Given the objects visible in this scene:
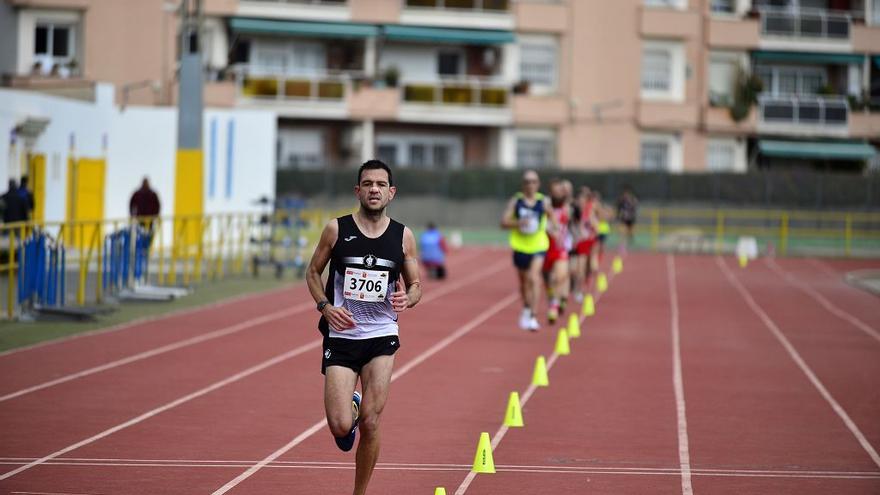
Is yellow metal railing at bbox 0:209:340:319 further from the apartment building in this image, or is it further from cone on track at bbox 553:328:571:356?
the apartment building

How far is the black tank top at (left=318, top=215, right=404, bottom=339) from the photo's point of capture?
8.83 m

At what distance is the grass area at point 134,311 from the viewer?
18.6 m

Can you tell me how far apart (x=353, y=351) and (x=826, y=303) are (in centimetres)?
2180

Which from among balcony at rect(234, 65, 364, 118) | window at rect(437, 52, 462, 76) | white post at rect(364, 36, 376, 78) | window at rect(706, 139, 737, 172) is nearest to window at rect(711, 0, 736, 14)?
window at rect(706, 139, 737, 172)

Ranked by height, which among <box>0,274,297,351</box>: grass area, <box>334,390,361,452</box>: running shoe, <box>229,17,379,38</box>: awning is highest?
<box>229,17,379,38</box>: awning

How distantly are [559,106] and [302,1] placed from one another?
33.4ft

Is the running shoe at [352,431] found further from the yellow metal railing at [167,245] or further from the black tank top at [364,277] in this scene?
the yellow metal railing at [167,245]

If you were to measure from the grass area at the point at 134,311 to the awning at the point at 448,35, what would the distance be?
24.8 meters

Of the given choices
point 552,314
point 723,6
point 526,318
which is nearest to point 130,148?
point 552,314

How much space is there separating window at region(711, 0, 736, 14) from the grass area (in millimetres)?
33440

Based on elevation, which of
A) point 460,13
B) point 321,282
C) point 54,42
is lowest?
point 321,282

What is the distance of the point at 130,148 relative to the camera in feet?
122

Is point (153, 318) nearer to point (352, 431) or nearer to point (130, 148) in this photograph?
point (352, 431)

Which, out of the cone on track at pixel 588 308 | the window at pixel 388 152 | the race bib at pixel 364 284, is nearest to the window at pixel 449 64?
the window at pixel 388 152
